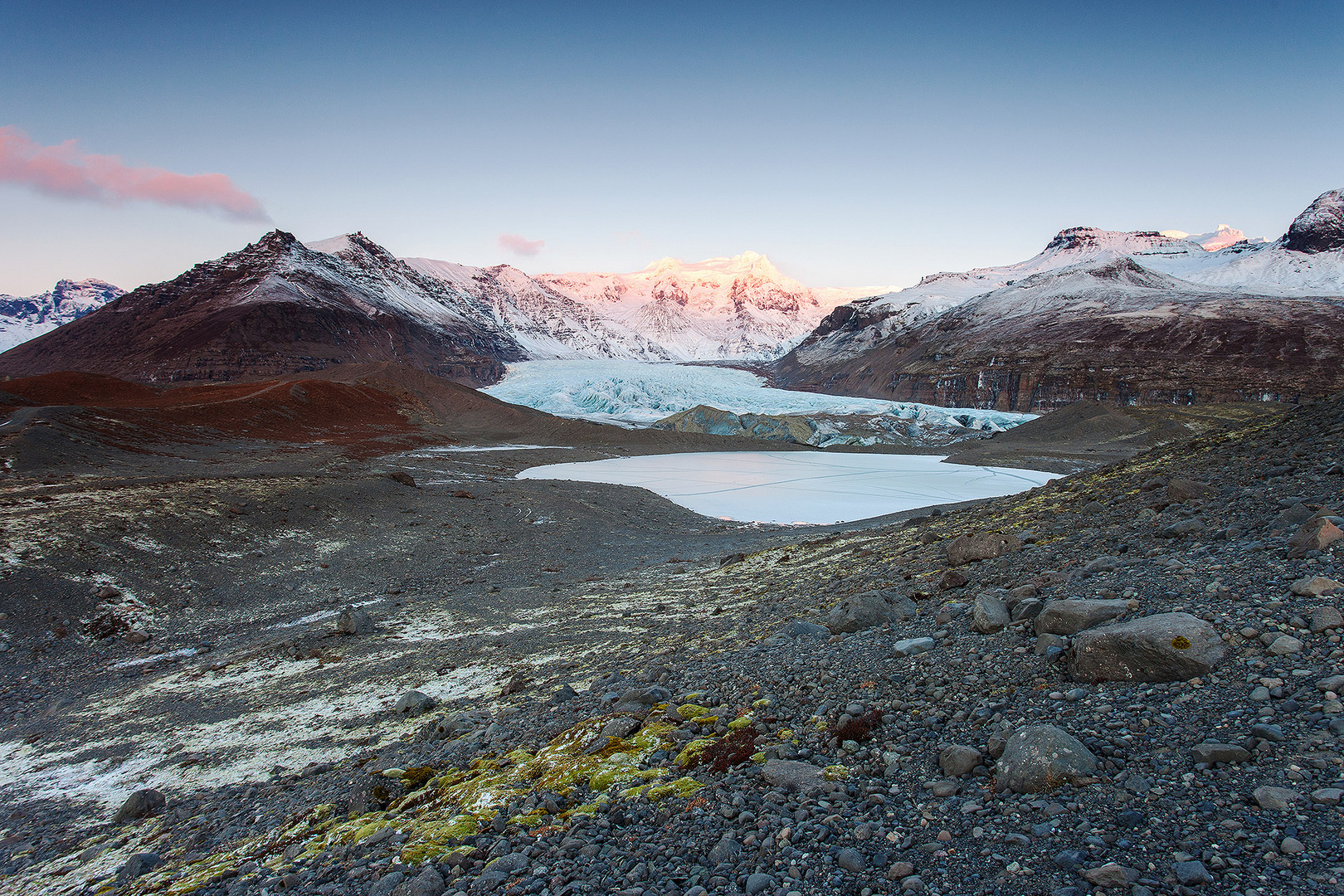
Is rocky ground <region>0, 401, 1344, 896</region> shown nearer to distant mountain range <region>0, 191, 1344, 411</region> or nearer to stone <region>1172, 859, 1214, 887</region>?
stone <region>1172, 859, 1214, 887</region>

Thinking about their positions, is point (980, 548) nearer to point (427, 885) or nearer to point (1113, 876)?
point (1113, 876)

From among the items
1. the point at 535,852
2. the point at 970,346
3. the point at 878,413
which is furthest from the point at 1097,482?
the point at 970,346

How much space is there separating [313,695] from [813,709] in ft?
22.6

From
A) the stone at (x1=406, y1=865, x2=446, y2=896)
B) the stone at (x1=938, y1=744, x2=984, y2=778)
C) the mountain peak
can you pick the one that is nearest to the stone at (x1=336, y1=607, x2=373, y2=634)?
the stone at (x1=406, y1=865, x2=446, y2=896)

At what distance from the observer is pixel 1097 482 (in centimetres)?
1192

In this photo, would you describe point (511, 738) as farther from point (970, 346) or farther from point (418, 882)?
point (970, 346)

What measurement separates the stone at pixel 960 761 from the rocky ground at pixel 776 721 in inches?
0.5

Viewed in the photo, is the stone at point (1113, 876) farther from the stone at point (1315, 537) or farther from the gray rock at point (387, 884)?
the stone at point (1315, 537)

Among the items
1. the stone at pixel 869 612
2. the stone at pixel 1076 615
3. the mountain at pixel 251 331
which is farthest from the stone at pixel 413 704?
the mountain at pixel 251 331

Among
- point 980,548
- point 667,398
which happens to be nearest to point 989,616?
point 980,548

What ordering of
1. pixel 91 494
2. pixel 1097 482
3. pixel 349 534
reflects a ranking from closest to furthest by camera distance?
1. pixel 1097 482
2. pixel 91 494
3. pixel 349 534

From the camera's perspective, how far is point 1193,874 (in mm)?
2547

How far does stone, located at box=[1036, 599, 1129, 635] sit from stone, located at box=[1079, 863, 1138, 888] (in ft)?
8.76

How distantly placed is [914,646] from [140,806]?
23.1 ft
